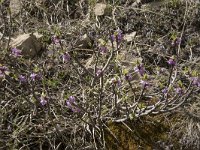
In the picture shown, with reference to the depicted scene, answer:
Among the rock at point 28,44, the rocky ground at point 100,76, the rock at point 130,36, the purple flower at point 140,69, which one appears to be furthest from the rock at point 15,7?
the purple flower at point 140,69

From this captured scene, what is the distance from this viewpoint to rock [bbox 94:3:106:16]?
419 cm

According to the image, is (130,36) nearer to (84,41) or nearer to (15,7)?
(84,41)

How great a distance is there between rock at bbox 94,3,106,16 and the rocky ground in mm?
11

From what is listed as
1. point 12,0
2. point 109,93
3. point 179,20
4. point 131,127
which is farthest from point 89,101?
point 12,0

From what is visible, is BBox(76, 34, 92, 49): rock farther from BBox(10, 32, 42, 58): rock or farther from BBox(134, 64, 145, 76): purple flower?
BBox(134, 64, 145, 76): purple flower

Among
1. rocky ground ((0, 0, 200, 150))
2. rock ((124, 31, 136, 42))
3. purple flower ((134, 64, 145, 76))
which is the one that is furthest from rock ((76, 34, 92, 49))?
purple flower ((134, 64, 145, 76))

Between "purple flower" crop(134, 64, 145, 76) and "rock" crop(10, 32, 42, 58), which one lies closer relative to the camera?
"purple flower" crop(134, 64, 145, 76)

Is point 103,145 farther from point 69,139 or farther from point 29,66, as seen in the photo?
point 29,66

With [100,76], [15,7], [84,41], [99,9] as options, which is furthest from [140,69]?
[15,7]

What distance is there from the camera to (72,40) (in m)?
3.93

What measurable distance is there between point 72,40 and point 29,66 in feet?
2.10

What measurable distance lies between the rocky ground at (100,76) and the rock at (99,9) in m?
0.01

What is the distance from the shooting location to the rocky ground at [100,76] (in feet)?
10.1

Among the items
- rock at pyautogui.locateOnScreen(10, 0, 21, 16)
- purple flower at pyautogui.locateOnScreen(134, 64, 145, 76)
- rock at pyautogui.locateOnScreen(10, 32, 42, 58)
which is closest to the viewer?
purple flower at pyautogui.locateOnScreen(134, 64, 145, 76)
